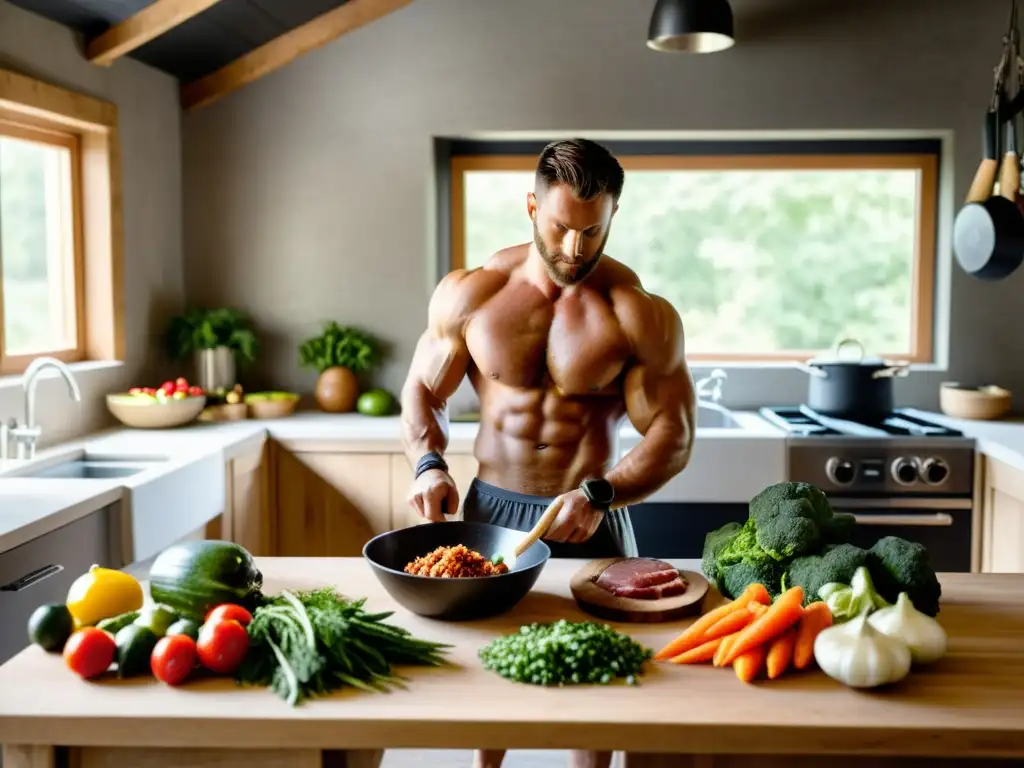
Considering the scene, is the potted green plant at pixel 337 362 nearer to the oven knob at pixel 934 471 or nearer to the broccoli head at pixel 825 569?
the oven knob at pixel 934 471

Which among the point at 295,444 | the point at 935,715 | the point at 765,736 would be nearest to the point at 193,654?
the point at 765,736

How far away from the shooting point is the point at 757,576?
1.74m

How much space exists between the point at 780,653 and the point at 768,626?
1.7 inches

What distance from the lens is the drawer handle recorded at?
7.21 feet

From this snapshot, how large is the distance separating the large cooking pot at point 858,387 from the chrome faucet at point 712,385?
0.43 meters

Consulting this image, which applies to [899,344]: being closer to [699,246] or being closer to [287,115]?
[699,246]

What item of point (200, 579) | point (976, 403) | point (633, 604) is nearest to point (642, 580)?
point (633, 604)

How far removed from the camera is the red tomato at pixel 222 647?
1440mm

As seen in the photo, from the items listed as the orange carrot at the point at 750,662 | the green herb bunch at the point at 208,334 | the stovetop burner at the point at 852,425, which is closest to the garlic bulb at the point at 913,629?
the orange carrot at the point at 750,662

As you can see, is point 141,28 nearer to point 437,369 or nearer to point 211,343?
point 211,343

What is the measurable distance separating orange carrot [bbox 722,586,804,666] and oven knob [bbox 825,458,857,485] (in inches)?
85.5

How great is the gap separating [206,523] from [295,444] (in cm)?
56

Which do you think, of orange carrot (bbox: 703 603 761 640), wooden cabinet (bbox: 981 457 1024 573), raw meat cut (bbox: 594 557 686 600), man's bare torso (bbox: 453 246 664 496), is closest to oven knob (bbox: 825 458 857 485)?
wooden cabinet (bbox: 981 457 1024 573)

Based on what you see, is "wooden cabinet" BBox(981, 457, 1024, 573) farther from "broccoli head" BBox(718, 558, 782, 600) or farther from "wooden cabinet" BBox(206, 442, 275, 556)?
"wooden cabinet" BBox(206, 442, 275, 556)
